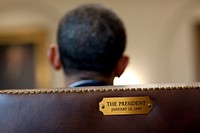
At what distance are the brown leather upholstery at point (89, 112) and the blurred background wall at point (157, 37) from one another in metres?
2.93

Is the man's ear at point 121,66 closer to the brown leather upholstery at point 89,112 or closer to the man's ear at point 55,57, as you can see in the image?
the man's ear at point 55,57

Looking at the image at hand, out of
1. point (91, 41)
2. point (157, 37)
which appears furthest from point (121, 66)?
point (157, 37)

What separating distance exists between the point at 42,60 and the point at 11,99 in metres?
3.11

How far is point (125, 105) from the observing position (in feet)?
2.13

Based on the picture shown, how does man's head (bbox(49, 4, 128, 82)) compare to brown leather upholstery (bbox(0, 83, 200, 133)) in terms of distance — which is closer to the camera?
brown leather upholstery (bbox(0, 83, 200, 133))

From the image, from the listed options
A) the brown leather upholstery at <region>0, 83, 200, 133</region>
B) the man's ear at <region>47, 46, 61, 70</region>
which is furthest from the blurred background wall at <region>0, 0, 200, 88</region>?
the brown leather upholstery at <region>0, 83, 200, 133</region>

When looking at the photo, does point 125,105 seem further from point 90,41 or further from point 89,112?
point 90,41

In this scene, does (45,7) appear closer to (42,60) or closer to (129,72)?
(42,60)

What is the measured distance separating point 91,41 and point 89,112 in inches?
13.2

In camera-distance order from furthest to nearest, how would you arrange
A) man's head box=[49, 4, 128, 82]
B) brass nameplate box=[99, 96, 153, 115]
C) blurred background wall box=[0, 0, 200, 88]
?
1. blurred background wall box=[0, 0, 200, 88]
2. man's head box=[49, 4, 128, 82]
3. brass nameplate box=[99, 96, 153, 115]

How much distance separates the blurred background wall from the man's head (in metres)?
2.61

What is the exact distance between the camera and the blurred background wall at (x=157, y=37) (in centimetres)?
364

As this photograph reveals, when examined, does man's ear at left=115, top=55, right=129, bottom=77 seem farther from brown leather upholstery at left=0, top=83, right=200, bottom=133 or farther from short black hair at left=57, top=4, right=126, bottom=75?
brown leather upholstery at left=0, top=83, right=200, bottom=133

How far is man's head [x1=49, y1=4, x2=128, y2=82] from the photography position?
96 cm
